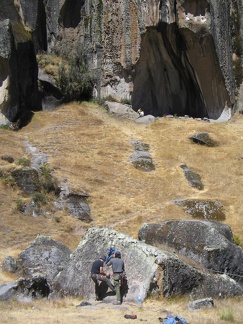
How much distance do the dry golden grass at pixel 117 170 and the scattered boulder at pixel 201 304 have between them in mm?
156

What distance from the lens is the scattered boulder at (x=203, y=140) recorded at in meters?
27.3

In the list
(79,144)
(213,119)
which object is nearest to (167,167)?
(79,144)

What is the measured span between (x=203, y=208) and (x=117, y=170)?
4872 millimetres

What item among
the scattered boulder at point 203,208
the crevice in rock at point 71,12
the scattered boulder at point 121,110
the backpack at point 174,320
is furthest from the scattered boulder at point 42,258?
the crevice in rock at point 71,12

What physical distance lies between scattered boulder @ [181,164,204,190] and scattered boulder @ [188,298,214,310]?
40.6 feet

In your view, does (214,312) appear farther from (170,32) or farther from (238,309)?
(170,32)

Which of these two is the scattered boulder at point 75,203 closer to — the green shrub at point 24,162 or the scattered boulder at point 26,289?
the green shrub at point 24,162

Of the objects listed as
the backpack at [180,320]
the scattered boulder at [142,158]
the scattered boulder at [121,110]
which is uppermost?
the backpack at [180,320]

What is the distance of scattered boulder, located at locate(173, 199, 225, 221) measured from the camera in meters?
20.0

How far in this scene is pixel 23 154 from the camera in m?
24.3

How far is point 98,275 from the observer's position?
11.4m

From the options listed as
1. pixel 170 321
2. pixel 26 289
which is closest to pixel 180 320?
pixel 170 321

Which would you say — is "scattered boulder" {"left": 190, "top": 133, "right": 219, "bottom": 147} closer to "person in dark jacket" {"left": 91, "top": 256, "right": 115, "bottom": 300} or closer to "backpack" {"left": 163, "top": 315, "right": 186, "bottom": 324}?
"person in dark jacket" {"left": 91, "top": 256, "right": 115, "bottom": 300}

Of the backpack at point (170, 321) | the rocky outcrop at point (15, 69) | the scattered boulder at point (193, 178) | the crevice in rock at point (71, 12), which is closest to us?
the backpack at point (170, 321)
